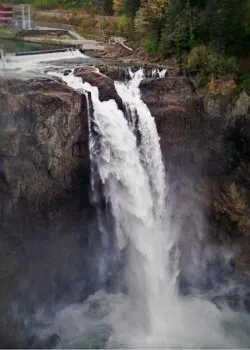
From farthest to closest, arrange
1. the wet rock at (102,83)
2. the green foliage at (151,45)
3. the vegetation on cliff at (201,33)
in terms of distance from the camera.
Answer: the green foliage at (151,45)
the vegetation on cliff at (201,33)
the wet rock at (102,83)

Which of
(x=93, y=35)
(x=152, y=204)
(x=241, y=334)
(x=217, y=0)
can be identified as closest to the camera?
(x=241, y=334)

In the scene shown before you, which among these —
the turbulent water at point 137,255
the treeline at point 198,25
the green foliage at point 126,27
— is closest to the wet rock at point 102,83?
the turbulent water at point 137,255

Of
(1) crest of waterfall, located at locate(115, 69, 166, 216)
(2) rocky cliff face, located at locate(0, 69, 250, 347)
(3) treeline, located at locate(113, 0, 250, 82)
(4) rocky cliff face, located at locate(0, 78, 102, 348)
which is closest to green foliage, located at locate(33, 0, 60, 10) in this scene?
(3) treeline, located at locate(113, 0, 250, 82)

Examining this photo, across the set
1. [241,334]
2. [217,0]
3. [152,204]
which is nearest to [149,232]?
[152,204]

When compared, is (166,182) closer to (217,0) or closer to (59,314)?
(59,314)

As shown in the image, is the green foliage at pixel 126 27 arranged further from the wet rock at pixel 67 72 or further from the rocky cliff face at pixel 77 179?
the wet rock at pixel 67 72

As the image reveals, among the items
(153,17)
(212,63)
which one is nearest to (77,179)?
(212,63)

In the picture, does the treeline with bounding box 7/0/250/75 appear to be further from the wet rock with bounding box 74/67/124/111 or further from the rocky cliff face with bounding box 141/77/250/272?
the wet rock with bounding box 74/67/124/111
